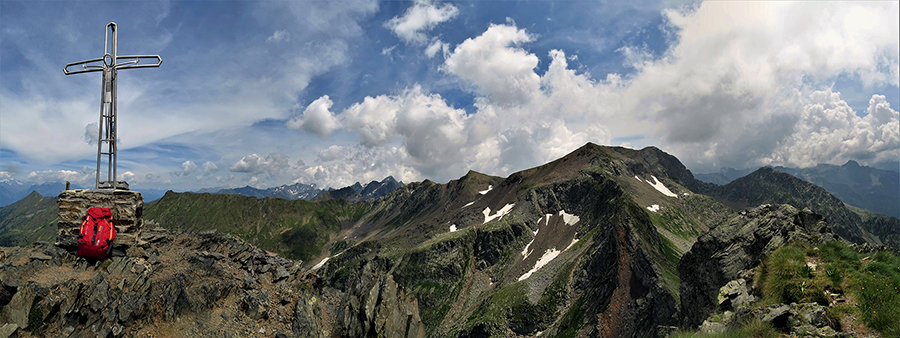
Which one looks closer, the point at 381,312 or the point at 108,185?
the point at 108,185

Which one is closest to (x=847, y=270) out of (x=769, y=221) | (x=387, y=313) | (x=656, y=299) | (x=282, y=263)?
(x=769, y=221)

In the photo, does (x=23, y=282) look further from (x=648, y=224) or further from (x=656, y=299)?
(x=648, y=224)

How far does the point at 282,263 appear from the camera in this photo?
91.5 ft

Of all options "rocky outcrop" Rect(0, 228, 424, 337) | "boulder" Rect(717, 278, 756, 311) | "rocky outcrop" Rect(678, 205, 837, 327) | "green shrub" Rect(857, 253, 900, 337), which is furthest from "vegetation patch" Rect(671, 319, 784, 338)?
"rocky outcrop" Rect(0, 228, 424, 337)

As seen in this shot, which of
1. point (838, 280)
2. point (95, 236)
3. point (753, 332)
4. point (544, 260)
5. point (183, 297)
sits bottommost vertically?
point (544, 260)

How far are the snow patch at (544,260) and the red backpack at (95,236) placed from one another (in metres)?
116

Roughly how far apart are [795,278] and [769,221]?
9.45 meters

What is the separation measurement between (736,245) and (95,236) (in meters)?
36.1

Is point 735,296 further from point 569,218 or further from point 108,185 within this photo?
point 569,218

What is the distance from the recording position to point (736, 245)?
21297mm

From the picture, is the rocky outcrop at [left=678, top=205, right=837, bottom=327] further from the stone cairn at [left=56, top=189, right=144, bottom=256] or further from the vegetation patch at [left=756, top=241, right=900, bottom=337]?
the stone cairn at [left=56, top=189, right=144, bottom=256]

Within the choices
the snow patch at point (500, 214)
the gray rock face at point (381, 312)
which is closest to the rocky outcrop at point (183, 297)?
the gray rock face at point (381, 312)

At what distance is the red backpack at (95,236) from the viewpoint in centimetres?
1791

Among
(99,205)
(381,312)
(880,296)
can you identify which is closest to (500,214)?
(381,312)
